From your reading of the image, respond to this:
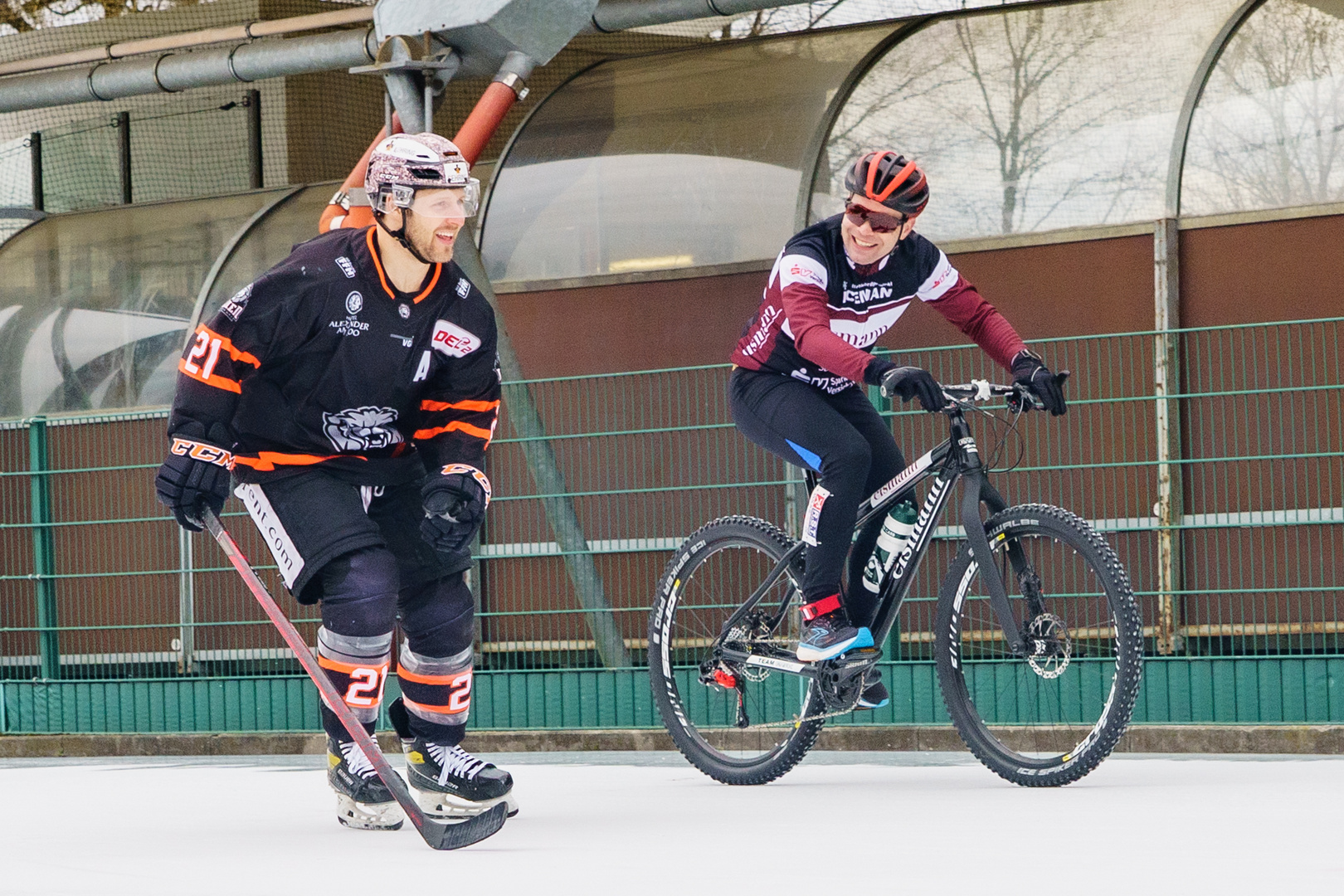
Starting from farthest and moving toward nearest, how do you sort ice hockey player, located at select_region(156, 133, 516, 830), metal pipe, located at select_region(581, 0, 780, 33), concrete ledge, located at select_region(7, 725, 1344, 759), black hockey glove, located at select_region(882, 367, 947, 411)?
1. metal pipe, located at select_region(581, 0, 780, 33)
2. concrete ledge, located at select_region(7, 725, 1344, 759)
3. black hockey glove, located at select_region(882, 367, 947, 411)
4. ice hockey player, located at select_region(156, 133, 516, 830)

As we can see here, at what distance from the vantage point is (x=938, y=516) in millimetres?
5828

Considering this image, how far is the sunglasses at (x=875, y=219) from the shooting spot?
5680 mm

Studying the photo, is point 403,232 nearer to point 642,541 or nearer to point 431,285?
point 431,285

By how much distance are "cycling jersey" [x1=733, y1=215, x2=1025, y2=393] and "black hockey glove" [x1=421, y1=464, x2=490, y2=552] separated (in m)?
1.21

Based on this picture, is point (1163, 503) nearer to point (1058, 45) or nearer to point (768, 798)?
point (1058, 45)

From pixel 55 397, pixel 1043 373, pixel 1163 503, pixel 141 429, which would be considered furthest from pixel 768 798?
pixel 55 397

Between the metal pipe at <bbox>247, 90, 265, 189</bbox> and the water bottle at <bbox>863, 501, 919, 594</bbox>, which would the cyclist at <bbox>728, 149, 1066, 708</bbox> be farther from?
the metal pipe at <bbox>247, 90, 265, 189</bbox>

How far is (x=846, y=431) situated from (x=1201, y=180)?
4.03m

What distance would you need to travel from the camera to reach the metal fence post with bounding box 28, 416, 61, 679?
32.9ft

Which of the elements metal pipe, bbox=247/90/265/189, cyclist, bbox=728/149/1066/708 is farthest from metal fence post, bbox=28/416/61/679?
cyclist, bbox=728/149/1066/708

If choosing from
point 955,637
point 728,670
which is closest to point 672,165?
point 728,670

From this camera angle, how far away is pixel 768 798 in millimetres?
5652

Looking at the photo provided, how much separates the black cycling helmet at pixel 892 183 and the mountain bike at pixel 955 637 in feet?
1.83

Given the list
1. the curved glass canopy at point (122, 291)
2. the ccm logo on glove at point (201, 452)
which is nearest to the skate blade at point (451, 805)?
the ccm logo on glove at point (201, 452)
